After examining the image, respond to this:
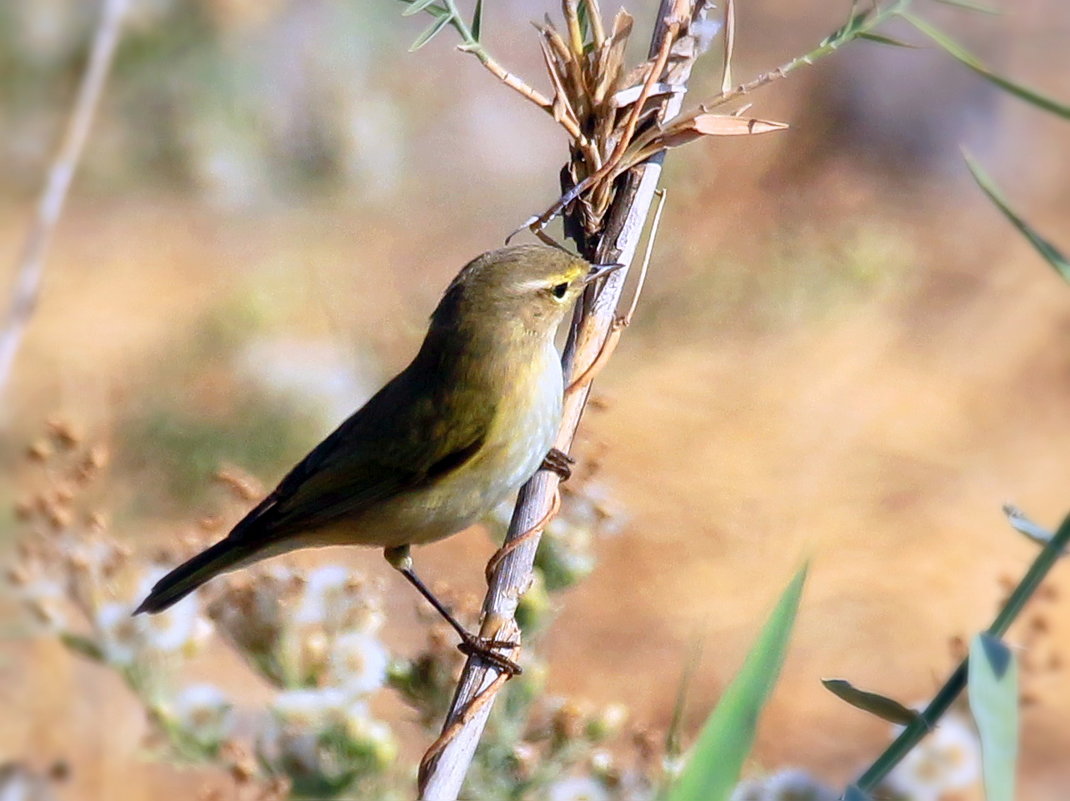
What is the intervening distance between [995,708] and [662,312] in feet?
16.0

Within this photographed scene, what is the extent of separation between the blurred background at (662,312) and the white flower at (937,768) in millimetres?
1902

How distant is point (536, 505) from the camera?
176 centimetres

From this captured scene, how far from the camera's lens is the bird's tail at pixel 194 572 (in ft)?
7.00

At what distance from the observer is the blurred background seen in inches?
183

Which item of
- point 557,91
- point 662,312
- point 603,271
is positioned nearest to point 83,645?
point 603,271

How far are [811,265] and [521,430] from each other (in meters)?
3.96

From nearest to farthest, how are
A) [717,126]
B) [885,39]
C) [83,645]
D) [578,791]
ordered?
[885,39] → [717,126] → [578,791] → [83,645]

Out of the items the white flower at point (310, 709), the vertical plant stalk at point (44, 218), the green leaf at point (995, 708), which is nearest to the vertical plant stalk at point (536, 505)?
the white flower at point (310, 709)

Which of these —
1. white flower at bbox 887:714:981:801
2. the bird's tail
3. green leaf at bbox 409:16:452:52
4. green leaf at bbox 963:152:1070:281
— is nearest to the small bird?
the bird's tail

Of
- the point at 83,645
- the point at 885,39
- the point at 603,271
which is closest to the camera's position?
the point at 885,39

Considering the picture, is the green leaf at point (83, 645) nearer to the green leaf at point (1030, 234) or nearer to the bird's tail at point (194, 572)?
the bird's tail at point (194, 572)

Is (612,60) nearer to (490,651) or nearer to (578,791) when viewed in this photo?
(490,651)

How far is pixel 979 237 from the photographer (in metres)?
6.20

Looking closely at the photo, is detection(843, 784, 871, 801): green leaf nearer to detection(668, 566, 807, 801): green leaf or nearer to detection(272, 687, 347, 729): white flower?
detection(668, 566, 807, 801): green leaf
